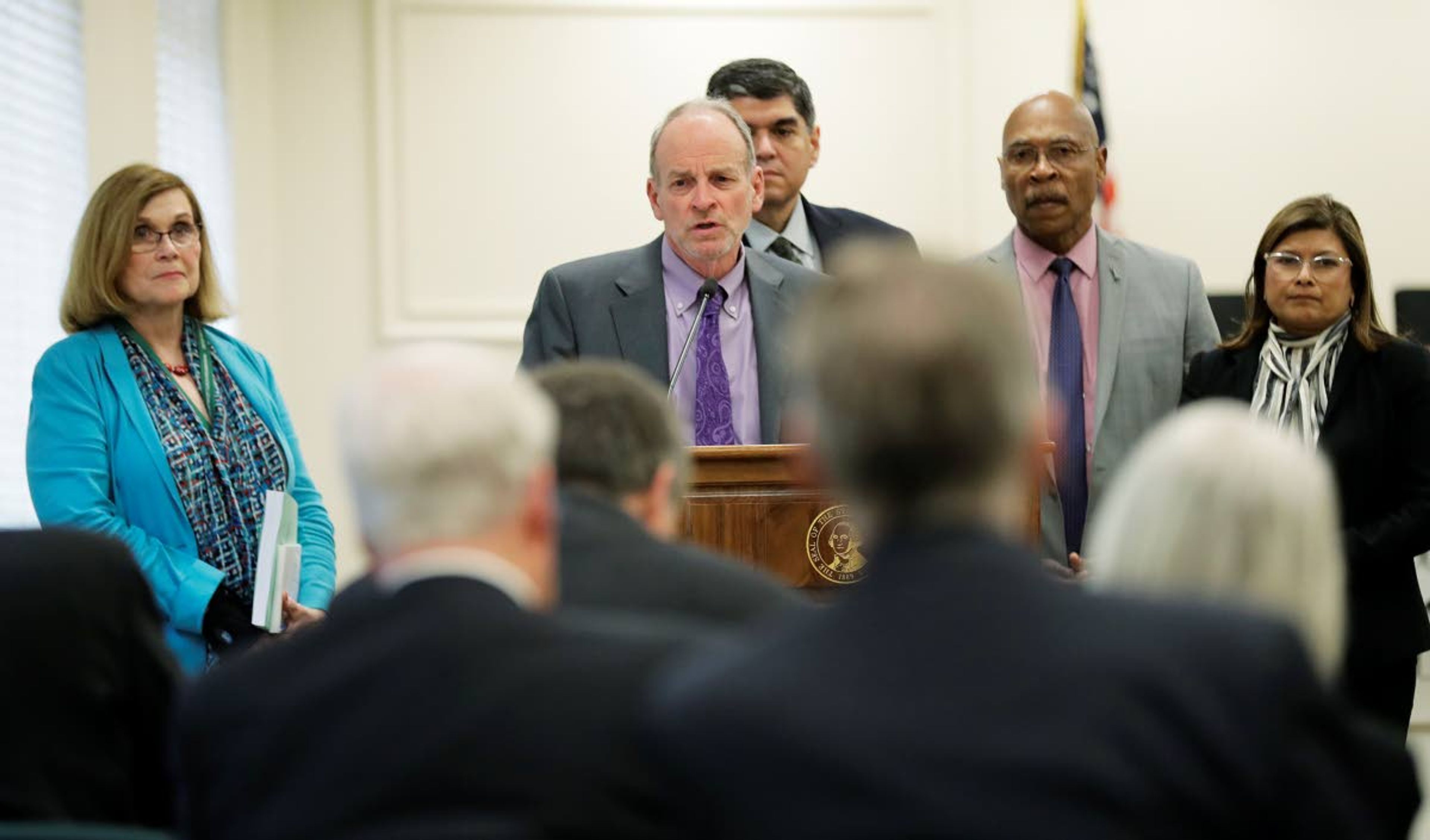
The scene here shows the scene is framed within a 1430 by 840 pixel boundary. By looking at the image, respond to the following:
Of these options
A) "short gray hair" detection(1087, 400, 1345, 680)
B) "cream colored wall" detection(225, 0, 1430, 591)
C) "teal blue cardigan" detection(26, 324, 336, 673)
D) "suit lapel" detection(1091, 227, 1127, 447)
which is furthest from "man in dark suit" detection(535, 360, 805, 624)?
"cream colored wall" detection(225, 0, 1430, 591)

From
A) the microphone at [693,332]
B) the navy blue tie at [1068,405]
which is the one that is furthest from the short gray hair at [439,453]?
the navy blue tie at [1068,405]

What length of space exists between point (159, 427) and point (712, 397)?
3.96ft

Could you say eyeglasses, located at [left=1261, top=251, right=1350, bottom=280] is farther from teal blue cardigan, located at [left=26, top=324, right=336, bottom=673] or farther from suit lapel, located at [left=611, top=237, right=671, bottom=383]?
teal blue cardigan, located at [left=26, top=324, right=336, bottom=673]

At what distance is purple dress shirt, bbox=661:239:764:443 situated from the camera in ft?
12.4

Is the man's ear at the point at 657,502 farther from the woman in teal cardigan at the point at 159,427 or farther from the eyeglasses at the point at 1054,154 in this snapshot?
the eyeglasses at the point at 1054,154

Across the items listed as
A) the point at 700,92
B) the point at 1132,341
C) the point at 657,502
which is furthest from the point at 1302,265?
the point at 700,92

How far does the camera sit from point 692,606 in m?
2.02

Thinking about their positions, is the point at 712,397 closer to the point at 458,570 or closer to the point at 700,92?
the point at 458,570

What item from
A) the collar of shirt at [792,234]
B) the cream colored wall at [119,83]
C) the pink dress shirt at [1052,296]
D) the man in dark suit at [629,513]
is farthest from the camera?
the cream colored wall at [119,83]

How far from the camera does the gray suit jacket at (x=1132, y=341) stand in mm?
4090

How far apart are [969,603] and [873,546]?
108 mm

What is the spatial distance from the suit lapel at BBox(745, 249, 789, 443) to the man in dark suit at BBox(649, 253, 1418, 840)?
226cm

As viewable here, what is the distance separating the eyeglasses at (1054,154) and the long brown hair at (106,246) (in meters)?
1.95

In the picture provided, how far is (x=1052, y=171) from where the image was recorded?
4.42 meters
